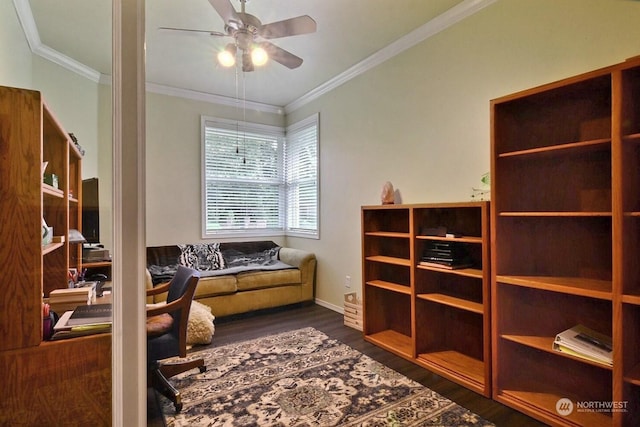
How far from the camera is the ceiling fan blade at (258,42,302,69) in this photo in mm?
2480

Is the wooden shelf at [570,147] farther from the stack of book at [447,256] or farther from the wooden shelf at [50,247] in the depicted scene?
the wooden shelf at [50,247]

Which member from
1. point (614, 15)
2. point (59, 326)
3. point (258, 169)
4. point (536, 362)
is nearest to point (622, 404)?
point (536, 362)

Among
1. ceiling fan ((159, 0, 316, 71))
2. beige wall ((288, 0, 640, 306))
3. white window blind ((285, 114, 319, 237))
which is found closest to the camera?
beige wall ((288, 0, 640, 306))

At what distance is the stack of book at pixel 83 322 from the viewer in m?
1.23

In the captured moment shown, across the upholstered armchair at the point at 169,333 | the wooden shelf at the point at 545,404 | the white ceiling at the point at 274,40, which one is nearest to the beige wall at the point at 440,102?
the white ceiling at the point at 274,40

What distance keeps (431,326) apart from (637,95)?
6.57 feet

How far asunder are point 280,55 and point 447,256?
2.10 m

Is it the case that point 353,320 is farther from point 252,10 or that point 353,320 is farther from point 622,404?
point 252,10

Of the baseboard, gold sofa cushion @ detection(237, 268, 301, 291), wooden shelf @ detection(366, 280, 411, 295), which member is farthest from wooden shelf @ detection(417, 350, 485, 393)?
gold sofa cushion @ detection(237, 268, 301, 291)

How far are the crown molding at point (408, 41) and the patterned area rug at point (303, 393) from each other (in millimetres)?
2875

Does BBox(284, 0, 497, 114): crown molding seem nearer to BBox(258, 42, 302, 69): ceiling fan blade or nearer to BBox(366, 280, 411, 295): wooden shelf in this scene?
BBox(258, 42, 302, 69): ceiling fan blade

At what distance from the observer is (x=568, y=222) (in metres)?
1.97

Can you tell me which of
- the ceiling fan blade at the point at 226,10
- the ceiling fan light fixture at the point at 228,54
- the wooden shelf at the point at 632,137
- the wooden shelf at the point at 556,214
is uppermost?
the ceiling fan blade at the point at 226,10

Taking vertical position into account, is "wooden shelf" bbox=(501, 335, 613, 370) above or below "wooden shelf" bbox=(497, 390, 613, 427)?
above
